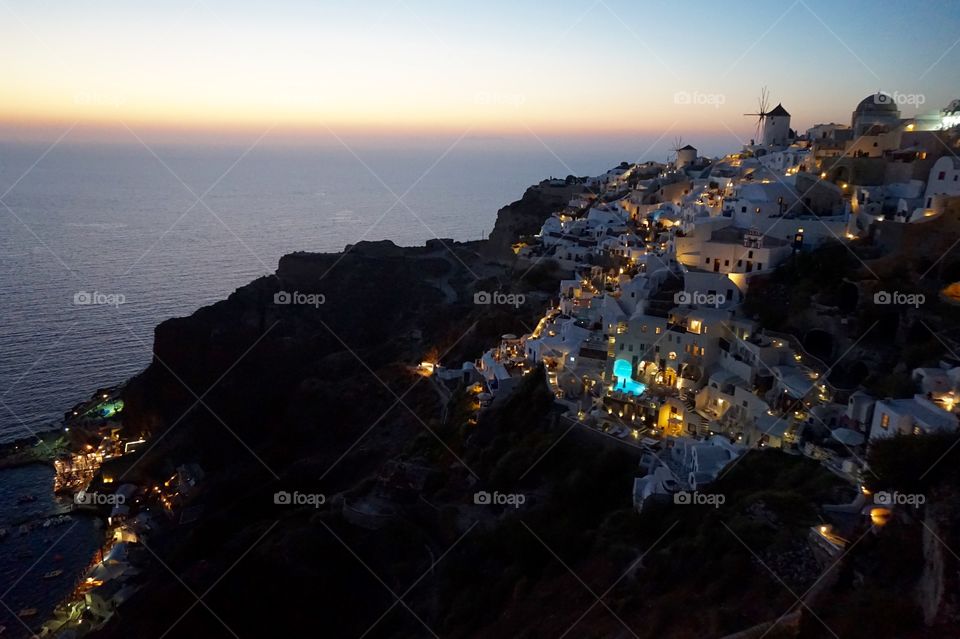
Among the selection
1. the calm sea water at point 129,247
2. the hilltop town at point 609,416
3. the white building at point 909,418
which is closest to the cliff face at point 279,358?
the hilltop town at point 609,416

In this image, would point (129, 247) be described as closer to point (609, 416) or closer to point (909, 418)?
point (609, 416)

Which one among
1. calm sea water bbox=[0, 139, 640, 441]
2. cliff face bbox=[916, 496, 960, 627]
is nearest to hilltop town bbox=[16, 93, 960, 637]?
cliff face bbox=[916, 496, 960, 627]

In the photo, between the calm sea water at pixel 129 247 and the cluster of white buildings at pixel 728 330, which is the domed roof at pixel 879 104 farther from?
the calm sea water at pixel 129 247

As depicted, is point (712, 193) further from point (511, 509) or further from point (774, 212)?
point (511, 509)

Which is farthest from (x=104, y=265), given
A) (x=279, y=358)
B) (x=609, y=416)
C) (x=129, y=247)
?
(x=609, y=416)

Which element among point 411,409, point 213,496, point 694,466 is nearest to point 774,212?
point 694,466

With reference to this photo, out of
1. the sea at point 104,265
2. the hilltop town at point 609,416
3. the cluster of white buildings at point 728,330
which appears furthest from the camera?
the sea at point 104,265
